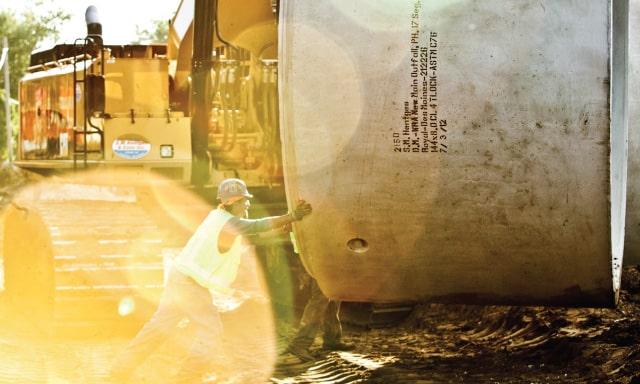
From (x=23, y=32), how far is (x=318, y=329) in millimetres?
66470

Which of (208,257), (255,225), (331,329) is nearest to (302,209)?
(255,225)

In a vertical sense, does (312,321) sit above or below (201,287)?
below

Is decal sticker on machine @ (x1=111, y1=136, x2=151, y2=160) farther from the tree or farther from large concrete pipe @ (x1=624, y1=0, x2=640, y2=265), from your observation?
the tree

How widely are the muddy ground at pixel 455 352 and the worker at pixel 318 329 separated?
5.1 inches

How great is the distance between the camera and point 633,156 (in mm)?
7246

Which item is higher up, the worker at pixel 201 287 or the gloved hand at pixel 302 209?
the gloved hand at pixel 302 209

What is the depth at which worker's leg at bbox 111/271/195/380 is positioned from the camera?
25.0ft

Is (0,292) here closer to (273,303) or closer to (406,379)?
(273,303)

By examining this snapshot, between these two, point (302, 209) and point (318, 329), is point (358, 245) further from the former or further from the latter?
point (318, 329)

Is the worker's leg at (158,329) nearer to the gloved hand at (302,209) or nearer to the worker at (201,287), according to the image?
the worker at (201,287)

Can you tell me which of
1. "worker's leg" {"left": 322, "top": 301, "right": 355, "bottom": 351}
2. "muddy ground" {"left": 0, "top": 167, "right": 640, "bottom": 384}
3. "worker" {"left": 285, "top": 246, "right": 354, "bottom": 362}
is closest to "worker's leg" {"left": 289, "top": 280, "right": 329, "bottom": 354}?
"worker" {"left": 285, "top": 246, "right": 354, "bottom": 362}

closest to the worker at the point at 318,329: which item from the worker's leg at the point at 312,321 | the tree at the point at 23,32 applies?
the worker's leg at the point at 312,321

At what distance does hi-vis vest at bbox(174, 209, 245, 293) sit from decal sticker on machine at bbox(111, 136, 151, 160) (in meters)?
5.94

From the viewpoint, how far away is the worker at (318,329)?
889 cm
